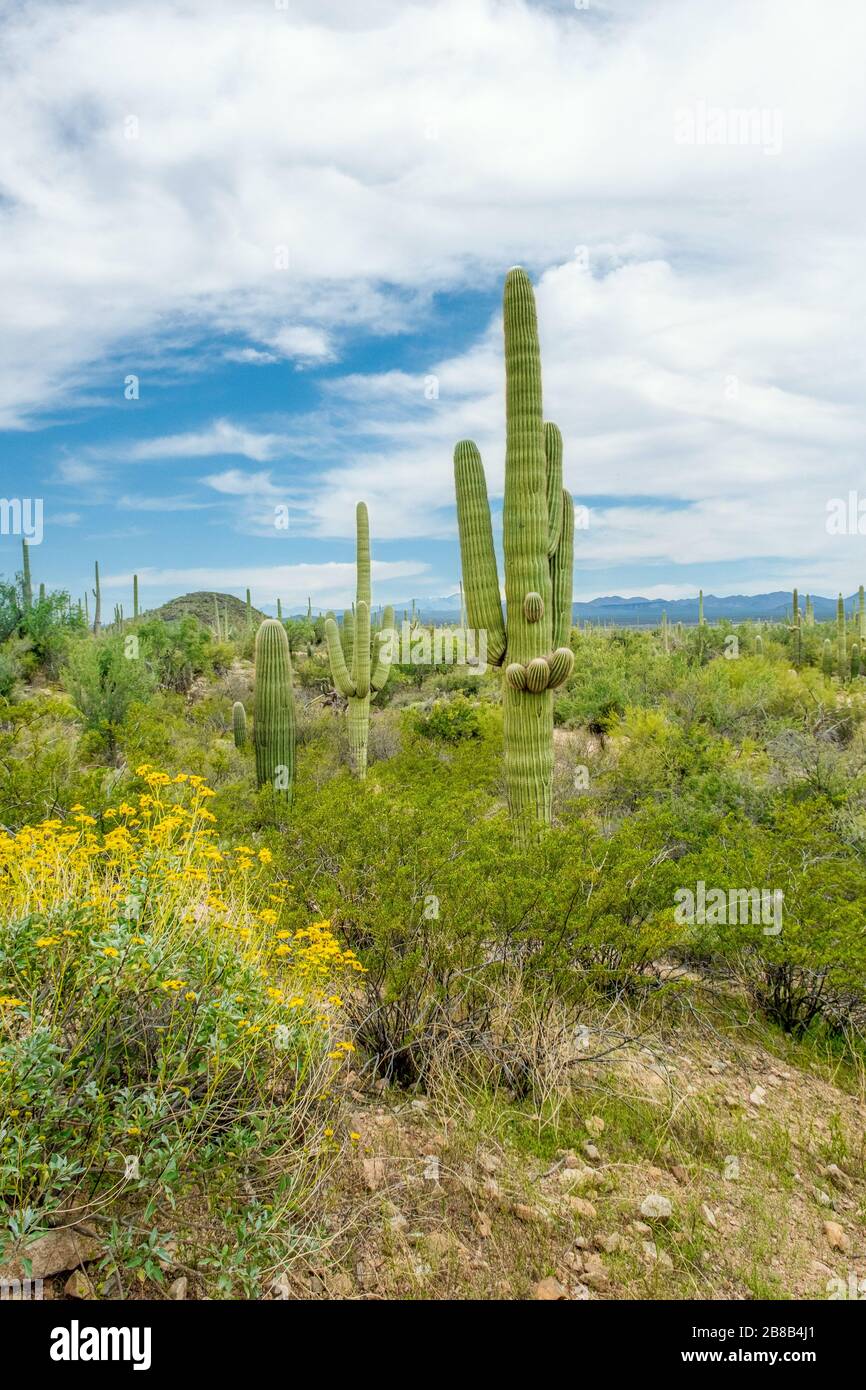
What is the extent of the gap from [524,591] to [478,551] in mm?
872

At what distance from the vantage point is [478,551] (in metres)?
8.94

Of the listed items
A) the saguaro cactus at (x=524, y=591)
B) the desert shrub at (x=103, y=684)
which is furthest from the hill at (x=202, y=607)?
the saguaro cactus at (x=524, y=591)

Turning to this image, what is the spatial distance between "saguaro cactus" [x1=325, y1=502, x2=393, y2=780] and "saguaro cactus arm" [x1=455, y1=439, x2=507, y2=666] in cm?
615

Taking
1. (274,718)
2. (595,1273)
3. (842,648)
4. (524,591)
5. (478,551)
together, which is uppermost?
(478,551)

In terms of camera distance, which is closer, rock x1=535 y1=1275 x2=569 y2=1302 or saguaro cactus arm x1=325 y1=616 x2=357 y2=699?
rock x1=535 y1=1275 x2=569 y2=1302

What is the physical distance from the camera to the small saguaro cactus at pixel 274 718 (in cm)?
1027

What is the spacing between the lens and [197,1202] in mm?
3119

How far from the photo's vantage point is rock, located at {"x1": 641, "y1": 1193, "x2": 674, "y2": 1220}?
359 cm

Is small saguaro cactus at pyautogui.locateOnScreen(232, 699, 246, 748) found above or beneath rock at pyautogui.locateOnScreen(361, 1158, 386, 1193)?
above

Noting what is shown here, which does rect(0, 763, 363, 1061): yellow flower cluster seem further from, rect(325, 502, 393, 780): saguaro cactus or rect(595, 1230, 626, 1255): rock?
rect(325, 502, 393, 780): saguaro cactus

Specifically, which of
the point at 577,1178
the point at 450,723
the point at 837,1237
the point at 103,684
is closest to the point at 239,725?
the point at 103,684

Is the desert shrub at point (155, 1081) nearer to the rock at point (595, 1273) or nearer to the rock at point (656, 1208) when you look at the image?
the rock at point (595, 1273)

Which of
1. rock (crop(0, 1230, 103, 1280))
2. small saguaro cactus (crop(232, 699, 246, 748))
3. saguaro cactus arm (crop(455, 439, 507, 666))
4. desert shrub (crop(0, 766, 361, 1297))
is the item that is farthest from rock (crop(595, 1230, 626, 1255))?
small saguaro cactus (crop(232, 699, 246, 748))

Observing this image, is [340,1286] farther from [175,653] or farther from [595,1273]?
[175,653]
